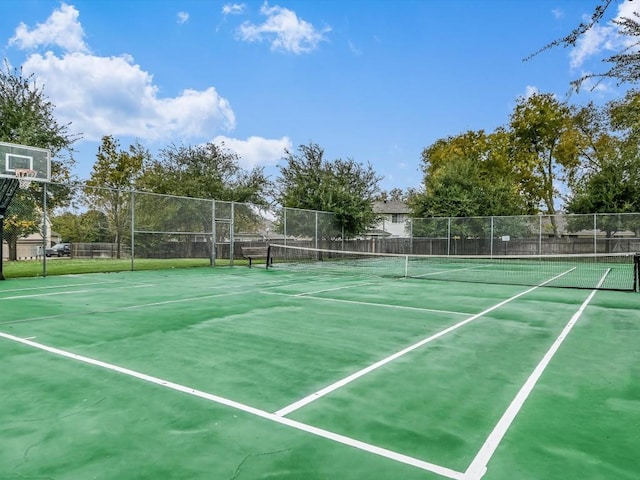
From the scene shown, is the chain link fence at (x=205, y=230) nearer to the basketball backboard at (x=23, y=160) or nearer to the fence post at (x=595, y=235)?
the fence post at (x=595, y=235)

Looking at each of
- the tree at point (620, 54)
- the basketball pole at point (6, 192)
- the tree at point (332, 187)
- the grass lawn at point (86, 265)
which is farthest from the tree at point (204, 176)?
the tree at point (620, 54)

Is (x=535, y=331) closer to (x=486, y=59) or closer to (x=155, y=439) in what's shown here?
(x=155, y=439)

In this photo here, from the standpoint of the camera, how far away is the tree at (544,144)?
112ft

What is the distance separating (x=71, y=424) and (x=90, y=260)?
16.5 meters

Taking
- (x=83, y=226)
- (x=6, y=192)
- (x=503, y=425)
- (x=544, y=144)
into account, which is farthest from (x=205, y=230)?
(x=544, y=144)

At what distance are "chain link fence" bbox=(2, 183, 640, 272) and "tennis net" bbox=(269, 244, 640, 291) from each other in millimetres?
742

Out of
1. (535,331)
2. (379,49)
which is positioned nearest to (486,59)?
(379,49)

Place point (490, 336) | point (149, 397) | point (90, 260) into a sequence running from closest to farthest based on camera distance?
point (149, 397) < point (490, 336) < point (90, 260)

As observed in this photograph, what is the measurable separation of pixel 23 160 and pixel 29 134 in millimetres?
7653

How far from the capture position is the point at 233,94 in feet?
77.4

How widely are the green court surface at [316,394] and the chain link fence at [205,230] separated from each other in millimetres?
9704

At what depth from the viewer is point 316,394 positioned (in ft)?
11.4

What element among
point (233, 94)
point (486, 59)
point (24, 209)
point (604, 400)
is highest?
point (233, 94)

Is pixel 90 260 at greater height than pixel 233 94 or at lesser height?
lesser
